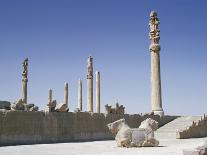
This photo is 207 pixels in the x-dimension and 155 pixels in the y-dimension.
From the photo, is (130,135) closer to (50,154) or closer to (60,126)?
(50,154)

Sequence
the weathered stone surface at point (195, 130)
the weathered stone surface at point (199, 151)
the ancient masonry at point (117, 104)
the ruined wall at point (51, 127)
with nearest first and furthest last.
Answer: the weathered stone surface at point (199, 151), the ruined wall at point (51, 127), the ancient masonry at point (117, 104), the weathered stone surface at point (195, 130)

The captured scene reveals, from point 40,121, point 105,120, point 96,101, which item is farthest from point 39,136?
point 96,101

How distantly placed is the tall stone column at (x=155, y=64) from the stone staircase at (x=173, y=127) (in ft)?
4.07

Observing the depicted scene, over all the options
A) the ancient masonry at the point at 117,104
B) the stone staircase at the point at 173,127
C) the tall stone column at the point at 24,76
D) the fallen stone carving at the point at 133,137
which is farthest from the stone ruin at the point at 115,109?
the tall stone column at the point at 24,76

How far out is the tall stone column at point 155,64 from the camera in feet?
75.0

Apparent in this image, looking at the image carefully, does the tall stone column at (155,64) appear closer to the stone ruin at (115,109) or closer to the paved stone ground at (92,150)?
the stone ruin at (115,109)

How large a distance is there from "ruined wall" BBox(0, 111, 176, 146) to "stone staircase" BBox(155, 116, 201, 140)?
2.49 meters

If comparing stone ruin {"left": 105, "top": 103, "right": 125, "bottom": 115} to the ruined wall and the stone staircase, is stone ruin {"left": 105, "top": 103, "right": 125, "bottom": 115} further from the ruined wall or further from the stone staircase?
the stone staircase

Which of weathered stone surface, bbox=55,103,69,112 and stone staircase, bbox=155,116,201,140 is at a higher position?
weathered stone surface, bbox=55,103,69,112

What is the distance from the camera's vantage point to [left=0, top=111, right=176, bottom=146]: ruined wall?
1437cm

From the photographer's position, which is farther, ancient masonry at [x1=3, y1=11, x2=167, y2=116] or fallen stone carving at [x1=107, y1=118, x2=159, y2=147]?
ancient masonry at [x1=3, y1=11, x2=167, y2=116]

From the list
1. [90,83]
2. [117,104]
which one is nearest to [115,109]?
[117,104]

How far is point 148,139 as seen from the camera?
1267 centimetres

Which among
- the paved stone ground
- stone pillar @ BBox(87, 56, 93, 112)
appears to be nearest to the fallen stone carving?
the paved stone ground
